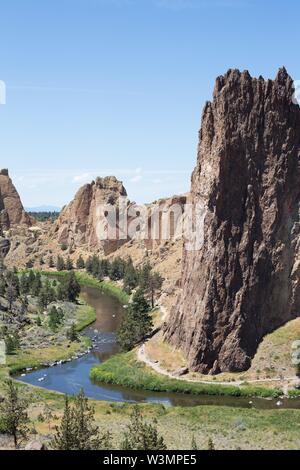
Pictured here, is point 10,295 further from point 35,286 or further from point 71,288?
point 71,288

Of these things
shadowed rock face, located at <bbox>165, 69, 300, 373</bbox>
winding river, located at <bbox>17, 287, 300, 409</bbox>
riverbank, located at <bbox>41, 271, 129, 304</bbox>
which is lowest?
winding river, located at <bbox>17, 287, 300, 409</bbox>

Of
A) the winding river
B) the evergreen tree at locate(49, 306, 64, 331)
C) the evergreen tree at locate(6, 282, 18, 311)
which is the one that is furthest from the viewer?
the evergreen tree at locate(6, 282, 18, 311)

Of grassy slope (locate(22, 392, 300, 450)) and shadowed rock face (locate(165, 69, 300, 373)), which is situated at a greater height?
shadowed rock face (locate(165, 69, 300, 373))

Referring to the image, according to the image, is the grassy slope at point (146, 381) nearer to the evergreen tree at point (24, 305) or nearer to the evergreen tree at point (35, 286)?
the evergreen tree at point (24, 305)

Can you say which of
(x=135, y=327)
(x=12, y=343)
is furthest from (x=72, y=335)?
(x=135, y=327)

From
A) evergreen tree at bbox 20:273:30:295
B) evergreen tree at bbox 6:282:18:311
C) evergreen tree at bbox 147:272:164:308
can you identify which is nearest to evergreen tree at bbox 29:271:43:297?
evergreen tree at bbox 20:273:30:295

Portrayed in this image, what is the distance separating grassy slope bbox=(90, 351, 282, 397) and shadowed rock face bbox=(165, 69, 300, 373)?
6.01m

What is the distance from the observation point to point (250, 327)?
84.7m

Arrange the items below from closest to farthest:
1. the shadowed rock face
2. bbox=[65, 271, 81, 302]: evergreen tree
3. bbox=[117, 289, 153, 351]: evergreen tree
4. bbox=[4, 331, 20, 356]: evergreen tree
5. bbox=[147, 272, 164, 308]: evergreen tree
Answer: the shadowed rock face, bbox=[117, 289, 153, 351]: evergreen tree, bbox=[4, 331, 20, 356]: evergreen tree, bbox=[147, 272, 164, 308]: evergreen tree, bbox=[65, 271, 81, 302]: evergreen tree

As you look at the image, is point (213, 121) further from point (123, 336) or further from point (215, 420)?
point (215, 420)

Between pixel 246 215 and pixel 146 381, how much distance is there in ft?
95.8

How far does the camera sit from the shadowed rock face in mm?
84312

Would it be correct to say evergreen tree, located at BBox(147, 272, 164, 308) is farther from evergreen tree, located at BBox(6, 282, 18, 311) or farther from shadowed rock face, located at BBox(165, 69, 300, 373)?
shadowed rock face, located at BBox(165, 69, 300, 373)

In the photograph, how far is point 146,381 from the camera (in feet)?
262
